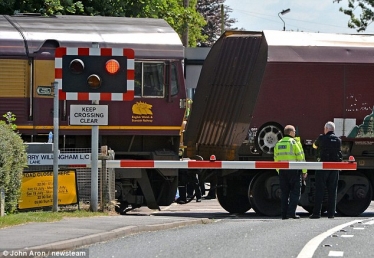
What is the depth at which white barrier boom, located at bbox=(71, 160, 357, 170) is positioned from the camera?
694 inches

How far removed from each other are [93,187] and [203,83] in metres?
5.68

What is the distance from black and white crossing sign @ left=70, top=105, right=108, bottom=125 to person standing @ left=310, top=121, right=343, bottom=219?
Result: 4.72 metres

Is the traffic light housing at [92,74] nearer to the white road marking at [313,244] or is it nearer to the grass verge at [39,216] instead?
the grass verge at [39,216]

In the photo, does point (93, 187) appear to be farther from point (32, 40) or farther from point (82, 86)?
point (32, 40)

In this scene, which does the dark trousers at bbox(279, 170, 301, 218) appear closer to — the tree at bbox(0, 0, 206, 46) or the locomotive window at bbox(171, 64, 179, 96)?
the locomotive window at bbox(171, 64, 179, 96)

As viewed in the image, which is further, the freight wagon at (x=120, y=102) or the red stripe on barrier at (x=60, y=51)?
the freight wagon at (x=120, y=102)

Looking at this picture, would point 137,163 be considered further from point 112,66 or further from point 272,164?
point 112,66

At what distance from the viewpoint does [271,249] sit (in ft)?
37.6

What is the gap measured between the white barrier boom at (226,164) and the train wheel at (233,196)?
1.21m

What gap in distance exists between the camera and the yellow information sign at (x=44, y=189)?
53.8ft

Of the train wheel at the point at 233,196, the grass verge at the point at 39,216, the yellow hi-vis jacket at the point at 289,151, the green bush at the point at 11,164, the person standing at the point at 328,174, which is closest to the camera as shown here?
the grass verge at the point at 39,216

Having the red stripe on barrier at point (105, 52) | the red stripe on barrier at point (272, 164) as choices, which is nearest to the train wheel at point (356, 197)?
the red stripe on barrier at point (272, 164)

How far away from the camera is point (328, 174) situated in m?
18.5

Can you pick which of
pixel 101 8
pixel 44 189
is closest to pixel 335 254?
pixel 44 189
